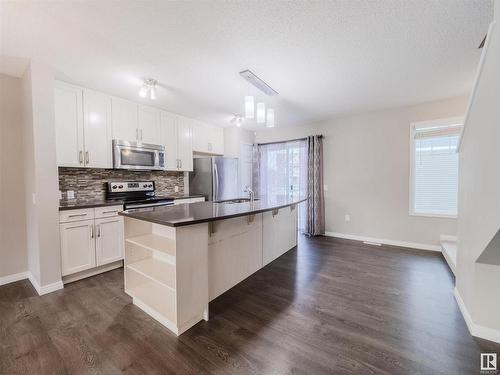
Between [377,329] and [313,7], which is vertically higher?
[313,7]

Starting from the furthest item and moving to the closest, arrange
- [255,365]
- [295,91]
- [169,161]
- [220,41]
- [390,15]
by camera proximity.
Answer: [169,161], [295,91], [220,41], [390,15], [255,365]

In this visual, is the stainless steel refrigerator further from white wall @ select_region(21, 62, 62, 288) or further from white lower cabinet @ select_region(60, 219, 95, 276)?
white wall @ select_region(21, 62, 62, 288)

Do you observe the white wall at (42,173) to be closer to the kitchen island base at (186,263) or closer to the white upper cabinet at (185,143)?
the kitchen island base at (186,263)

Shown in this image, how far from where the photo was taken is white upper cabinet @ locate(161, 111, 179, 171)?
397 cm

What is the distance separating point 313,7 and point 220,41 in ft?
2.78

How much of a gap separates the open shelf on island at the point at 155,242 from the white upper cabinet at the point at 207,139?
2.78 m

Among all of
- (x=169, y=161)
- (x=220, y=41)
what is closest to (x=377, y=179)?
(x=220, y=41)

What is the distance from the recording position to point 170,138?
4.07 meters

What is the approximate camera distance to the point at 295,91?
3.18 meters

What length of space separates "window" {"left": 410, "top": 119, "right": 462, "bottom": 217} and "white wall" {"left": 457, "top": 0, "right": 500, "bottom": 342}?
1.91 metres

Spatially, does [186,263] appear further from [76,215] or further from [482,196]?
[482,196]

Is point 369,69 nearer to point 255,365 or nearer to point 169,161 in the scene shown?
point 255,365

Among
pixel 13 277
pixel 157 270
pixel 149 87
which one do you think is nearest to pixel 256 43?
pixel 149 87

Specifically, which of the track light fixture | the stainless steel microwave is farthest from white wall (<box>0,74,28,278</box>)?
the track light fixture
